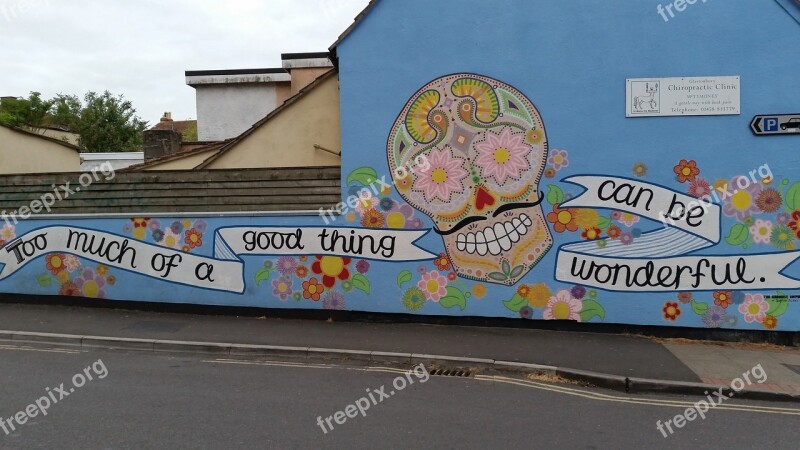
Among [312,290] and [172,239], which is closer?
[312,290]

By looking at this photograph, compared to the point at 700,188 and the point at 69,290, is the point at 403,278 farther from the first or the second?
the point at 69,290

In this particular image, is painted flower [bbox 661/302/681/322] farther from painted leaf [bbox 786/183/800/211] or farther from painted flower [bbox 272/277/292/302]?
painted flower [bbox 272/277/292/302]

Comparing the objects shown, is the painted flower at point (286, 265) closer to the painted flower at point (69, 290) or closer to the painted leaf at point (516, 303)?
the painted leaf at point (516, 303)

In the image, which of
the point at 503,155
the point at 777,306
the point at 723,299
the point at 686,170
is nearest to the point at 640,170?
the point at 686,170

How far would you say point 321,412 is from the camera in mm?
5520

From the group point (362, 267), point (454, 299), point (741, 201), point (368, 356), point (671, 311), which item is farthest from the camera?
point (362, 267)

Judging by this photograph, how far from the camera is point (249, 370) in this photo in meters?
7.00

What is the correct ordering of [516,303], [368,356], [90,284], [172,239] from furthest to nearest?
[90,284], [172,239], [516,303], [368,356]

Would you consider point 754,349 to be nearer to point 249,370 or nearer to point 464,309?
point 464,309

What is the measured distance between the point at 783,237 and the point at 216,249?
334 inches

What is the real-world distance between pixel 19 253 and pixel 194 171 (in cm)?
344

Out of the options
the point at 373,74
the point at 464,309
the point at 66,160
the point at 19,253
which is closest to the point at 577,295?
the point at 464,309

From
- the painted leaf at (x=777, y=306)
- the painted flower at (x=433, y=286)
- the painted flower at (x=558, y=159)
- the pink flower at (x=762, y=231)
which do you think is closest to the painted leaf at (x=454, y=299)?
the painted flower at (x=433, y=286)

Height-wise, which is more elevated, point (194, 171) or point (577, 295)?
point (194, 171)
